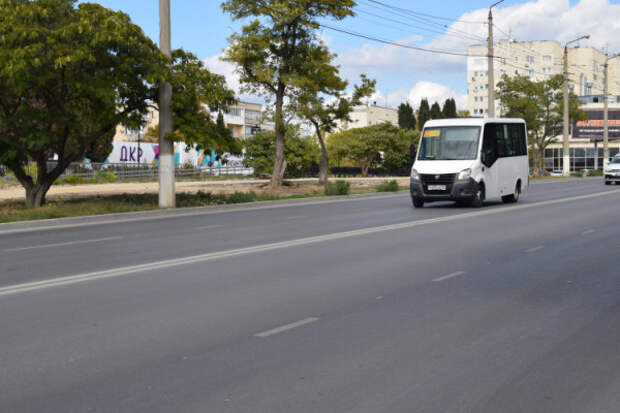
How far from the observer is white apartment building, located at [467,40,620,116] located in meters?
139

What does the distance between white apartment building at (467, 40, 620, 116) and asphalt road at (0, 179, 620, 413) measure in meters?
131

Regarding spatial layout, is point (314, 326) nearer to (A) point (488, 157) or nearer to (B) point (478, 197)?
(B) point (478, 197)

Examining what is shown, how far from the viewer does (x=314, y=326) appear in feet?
20.0

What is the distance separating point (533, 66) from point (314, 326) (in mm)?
143148

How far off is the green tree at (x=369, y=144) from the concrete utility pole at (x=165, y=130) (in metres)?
46.0

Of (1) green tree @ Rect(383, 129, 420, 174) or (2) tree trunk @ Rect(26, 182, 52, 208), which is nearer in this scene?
(2) tree trunk @ Rect(26, 182, 52, 208)

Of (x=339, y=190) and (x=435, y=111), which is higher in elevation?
(x=435, y=111)

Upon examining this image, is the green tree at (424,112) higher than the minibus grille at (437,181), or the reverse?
the green tree at (424,112)

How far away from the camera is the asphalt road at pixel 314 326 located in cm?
439

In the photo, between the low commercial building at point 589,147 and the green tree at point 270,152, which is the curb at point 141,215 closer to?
the green tree at point 270,152

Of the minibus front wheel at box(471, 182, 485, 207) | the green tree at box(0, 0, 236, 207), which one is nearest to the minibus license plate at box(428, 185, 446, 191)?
the minibus front wheel at box(471, 182, 485, 207)

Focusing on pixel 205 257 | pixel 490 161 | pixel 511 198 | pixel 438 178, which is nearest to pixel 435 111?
pixel 511 198

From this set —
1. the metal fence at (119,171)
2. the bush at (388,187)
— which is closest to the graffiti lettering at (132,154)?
the metal fence at (119,171)

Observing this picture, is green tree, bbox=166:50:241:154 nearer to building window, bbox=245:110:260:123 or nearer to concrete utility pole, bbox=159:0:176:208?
concrete utility pole, bbox=159:0:176:208
